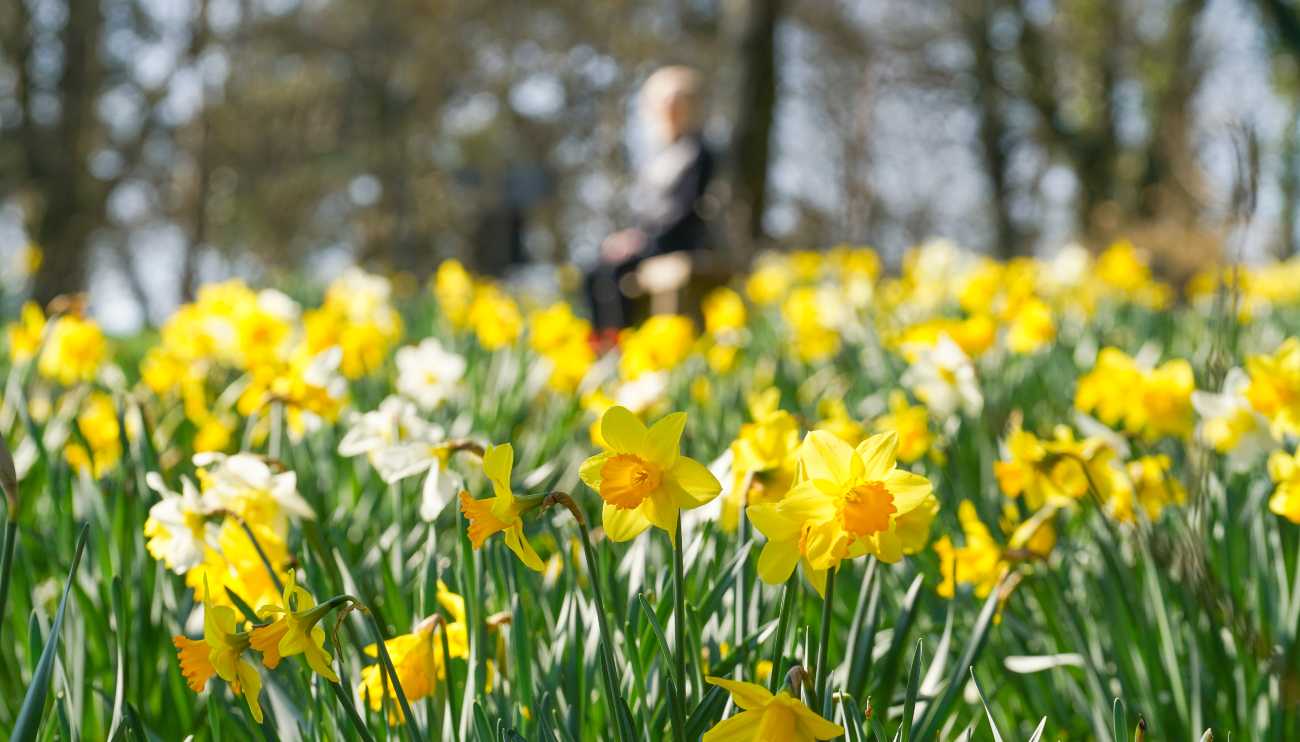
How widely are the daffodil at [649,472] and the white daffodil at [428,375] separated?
126 centimetres

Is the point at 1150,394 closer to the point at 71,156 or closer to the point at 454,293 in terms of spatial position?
the point at 454,293

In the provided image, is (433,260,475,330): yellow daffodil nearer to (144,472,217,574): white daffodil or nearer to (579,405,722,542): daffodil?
(144,472,217,574): white daffodil

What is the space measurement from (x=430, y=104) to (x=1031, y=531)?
12323mm

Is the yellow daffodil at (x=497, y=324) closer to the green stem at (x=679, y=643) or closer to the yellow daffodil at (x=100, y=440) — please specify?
the yellow daffodil at (x=100, y=440)

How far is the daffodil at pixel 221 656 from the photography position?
87cm

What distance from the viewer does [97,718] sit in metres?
1.24

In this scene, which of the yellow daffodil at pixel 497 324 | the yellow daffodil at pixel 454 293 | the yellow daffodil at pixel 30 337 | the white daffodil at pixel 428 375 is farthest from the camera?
the yellow daffodil at pixel 454 293

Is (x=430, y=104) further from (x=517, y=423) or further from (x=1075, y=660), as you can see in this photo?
(x=1075, y=660)

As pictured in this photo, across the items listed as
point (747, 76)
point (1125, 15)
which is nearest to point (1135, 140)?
point (1125, 15)

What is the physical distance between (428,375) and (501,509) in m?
1.31

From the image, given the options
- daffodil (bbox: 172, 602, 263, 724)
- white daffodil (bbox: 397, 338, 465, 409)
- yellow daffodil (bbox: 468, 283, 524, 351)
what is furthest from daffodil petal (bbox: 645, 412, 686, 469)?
yellow daffodil (bbox: 468, 283, 524, 351)

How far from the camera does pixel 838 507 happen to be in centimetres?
86

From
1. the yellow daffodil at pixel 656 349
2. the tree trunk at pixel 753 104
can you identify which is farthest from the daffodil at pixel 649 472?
the tree trunk at pixel 753 104

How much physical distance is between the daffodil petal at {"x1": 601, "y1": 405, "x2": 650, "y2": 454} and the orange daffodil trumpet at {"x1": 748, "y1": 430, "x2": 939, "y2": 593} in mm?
104
